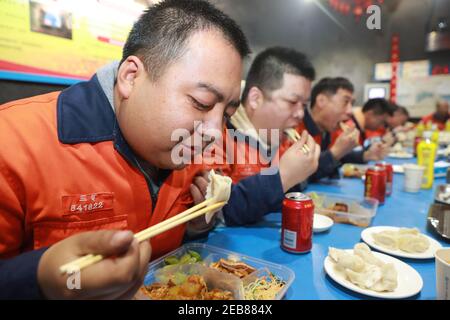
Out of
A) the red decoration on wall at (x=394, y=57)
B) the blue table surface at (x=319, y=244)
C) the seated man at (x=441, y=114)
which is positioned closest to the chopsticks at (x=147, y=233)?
the blue table surface at (x=319, y=244)

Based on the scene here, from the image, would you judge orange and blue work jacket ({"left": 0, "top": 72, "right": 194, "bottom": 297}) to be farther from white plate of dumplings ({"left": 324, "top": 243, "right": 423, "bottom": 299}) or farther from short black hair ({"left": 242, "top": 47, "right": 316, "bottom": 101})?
short black hair ({"left": 242, "top": 47, "right": 316, "bottom": 101})

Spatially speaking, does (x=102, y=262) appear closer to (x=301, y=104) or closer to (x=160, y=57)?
(x=160, y=57)

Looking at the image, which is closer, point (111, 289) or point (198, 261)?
point (111, 289)

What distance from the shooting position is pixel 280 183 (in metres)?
1.39

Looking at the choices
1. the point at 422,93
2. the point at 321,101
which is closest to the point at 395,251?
the point at 321,101

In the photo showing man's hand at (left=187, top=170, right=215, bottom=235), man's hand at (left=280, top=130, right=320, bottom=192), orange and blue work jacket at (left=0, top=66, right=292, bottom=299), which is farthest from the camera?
man's hand at (left=280, top=130, right=320, bottom=192)

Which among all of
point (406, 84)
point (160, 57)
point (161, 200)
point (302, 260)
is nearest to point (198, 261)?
point (161, 200)

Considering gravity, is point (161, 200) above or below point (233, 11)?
below

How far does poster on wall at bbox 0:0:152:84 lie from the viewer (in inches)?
52.4

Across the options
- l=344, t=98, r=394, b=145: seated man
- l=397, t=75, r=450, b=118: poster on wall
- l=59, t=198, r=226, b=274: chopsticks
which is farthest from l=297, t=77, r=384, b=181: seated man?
l=397, t=75, r=450, b=118: poster on wall

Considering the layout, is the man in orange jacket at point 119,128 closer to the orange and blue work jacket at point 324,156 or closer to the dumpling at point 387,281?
the dumpling at point 387,281

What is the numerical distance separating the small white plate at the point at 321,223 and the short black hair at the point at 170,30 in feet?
2.82

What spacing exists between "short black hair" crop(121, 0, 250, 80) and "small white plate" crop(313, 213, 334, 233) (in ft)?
2.82

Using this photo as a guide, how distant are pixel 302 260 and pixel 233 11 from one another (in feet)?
7.30
